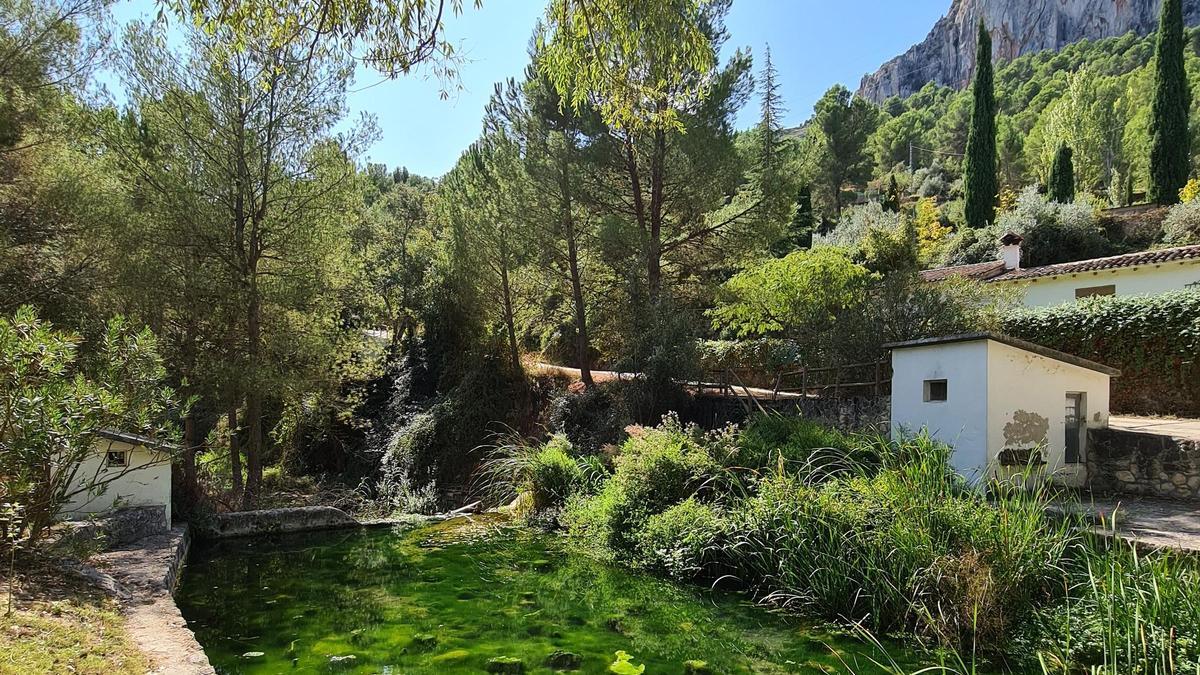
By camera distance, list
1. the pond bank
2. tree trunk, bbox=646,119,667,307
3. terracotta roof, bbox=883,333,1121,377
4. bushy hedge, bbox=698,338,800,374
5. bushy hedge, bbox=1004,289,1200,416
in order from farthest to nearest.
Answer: tree trunk, bbox=646,119,667,307 → bushy hedge, bbox=698,338,800,374 → bushy hedge, bbox=1004,289,1200,416 → terracotta roof, bbox=883,333,1121,377 → the pond bank

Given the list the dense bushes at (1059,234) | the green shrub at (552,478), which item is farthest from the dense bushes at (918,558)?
the dense bushes at (1059,234)

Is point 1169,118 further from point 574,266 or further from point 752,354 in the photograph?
point 574,266

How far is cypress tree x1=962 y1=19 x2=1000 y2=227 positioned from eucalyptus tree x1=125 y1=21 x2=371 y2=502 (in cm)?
2961

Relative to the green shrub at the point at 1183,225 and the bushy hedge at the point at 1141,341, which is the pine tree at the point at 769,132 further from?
the green shrub at the point at 1183,225

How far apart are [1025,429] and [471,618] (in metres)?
7.25

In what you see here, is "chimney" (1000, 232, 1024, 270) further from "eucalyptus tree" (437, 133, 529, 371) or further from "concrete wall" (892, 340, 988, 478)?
"eucalyptus tree" (437, 133, 529, 371)

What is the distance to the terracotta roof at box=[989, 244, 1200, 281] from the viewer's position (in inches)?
623

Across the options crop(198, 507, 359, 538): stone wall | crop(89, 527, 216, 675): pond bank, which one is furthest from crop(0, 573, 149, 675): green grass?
crop(198, 507, 359, 538): stone wall

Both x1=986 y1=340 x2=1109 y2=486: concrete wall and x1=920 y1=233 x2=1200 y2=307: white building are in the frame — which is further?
x1=920 y1=233 x2=1200 y2=307: white building

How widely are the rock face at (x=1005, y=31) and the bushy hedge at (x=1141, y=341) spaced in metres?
95.5

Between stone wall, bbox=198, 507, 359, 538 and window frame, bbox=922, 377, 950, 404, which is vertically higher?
window frame, bbox=922, 377, 950, 404

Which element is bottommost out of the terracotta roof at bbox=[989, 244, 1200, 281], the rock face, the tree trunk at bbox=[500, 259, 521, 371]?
the tree trunk at bbox=[500, 259, 521, 371]

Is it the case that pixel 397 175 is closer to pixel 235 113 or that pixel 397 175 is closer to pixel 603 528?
pixel 235 113

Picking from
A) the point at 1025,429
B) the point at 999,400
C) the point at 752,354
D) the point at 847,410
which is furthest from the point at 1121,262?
the point at 999,400
